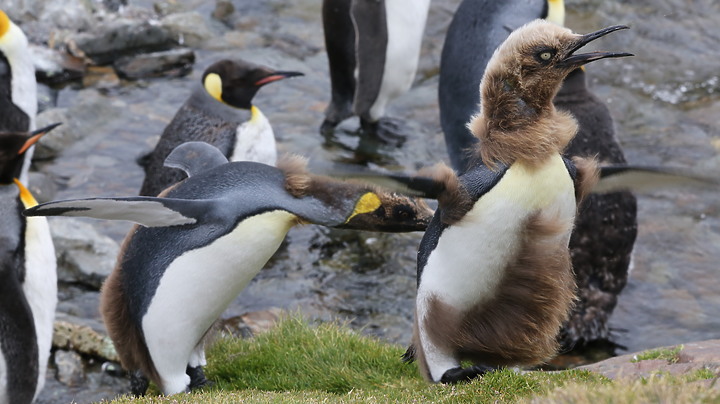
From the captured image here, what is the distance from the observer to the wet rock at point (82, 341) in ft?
21.6

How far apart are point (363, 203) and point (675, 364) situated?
167cm

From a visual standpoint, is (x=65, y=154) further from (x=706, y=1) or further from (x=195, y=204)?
(x=706, y=1)

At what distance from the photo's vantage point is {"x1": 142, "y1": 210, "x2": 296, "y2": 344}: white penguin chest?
514 cm

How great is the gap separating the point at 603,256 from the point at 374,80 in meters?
3.66

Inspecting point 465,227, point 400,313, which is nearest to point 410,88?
point 400,313

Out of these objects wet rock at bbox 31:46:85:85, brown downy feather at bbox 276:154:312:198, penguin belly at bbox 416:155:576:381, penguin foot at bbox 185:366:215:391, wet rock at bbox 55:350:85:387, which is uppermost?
penguin belly at bbox 416:155:576:381

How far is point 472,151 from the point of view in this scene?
4586 millimetres

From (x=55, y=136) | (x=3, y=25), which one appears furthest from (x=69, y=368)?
(x=55, y=136)

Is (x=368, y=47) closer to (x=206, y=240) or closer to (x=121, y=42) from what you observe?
(x=121, y=42)

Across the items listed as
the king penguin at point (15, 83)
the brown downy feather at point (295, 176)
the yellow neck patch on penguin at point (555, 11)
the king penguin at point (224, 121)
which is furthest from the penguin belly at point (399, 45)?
the brown downy feather at point (295, 176)

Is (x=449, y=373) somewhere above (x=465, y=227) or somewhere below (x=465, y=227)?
below

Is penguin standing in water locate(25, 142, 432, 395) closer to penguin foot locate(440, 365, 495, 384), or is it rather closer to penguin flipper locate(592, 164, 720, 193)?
penguin foot locate(440, 365, 495, 384)

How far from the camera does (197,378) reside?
18.1 ft

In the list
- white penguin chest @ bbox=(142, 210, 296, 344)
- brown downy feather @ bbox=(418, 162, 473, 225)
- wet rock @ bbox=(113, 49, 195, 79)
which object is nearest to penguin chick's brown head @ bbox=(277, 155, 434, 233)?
white penguin chest @ bbox=(142, 210, 296, 344)
